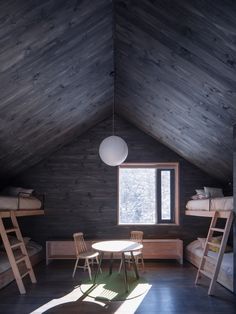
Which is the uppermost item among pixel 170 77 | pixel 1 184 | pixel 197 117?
pixel 170 77

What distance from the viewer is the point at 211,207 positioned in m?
5.99

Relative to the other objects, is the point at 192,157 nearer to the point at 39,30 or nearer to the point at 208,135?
the point at 208,135

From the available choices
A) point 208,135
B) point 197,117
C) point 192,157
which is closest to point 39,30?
point 197,117

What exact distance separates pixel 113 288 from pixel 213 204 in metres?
2.28

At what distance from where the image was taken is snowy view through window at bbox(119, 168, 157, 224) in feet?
26.3

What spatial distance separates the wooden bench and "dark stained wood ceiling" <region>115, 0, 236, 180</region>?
1940 mm

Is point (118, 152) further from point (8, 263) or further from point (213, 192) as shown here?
point (213, 192)

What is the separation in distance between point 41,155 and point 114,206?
6.76 ft

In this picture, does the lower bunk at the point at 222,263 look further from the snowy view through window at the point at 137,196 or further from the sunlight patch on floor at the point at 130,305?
the sunlight patch on floor at the point at 130,305

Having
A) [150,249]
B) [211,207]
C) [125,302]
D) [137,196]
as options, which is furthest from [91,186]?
[125,302]

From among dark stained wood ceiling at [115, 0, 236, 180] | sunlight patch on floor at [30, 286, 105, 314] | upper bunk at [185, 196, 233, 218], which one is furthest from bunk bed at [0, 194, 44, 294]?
upper bunk at [185, 196, 233, 218]

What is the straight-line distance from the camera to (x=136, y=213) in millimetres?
8023

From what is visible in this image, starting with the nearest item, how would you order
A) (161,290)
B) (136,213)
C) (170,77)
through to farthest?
(170,77)
(161,290)
(136,213)

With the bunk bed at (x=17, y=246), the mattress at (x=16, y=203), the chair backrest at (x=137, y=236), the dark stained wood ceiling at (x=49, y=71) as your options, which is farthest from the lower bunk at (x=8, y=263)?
the chair backrest at (x=137, y=236)
